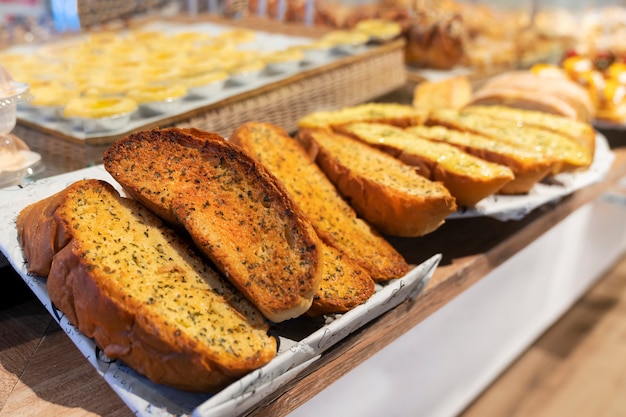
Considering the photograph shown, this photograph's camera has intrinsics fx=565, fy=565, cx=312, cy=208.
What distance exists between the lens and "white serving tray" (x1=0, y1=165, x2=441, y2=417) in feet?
3.34

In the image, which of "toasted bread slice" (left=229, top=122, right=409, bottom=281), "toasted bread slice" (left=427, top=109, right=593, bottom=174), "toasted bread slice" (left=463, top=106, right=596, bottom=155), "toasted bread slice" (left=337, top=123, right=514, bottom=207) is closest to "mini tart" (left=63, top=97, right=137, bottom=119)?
"toasted bread slice" (left=229, top=122, right=409, bottom=281)

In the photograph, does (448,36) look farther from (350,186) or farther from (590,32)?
(350,186)

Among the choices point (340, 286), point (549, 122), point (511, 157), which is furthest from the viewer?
point (549, 122)

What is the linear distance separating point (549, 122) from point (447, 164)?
861 mm

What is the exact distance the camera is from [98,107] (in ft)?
5.94

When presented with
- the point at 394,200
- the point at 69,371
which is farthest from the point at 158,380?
the point at 394,200

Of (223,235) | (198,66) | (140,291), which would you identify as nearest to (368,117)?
(198,66)

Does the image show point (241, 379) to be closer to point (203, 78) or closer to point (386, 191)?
point (386, 191)

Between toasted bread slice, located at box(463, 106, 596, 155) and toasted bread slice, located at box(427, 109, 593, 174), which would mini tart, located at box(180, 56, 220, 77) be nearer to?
toasted bread slice, located at box(427, 109, 593, 174)

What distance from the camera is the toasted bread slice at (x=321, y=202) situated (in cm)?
149

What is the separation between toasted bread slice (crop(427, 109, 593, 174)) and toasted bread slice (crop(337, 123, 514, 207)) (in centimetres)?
28

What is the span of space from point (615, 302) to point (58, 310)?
305 centimetres

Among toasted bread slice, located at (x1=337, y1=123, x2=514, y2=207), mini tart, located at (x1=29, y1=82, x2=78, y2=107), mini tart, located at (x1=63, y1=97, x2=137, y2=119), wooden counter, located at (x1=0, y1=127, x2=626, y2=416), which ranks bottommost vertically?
wooden counter, located at (x1=0, y1=127, x2=626, y2=416)

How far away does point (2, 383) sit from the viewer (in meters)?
1.17
